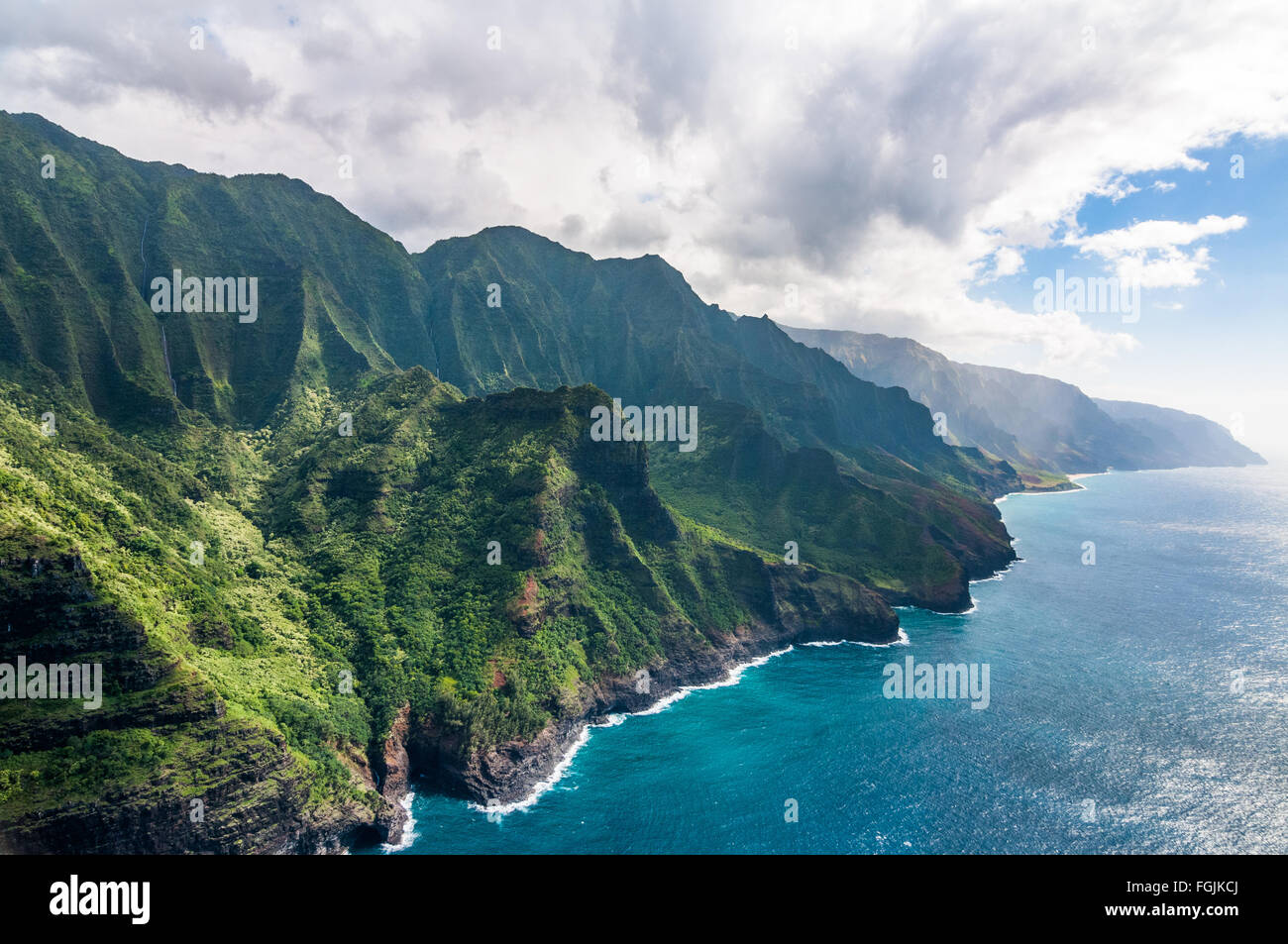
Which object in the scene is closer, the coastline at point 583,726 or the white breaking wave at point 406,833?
the white breaking wave at point 406,833

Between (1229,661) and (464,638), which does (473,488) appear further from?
(1229,661)

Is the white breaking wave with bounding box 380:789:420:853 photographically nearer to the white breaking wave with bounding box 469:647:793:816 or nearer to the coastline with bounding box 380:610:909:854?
the coastline with bounding box 380:610:909:854

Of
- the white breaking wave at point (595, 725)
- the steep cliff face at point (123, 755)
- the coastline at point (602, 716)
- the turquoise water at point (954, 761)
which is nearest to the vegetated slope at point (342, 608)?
the steep cliff face at point (123, 755)

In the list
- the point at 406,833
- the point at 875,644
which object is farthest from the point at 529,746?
the point at 875,644

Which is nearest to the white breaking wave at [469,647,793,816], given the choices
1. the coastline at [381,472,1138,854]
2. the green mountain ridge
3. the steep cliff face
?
the coastline at [381,472,1138,854]

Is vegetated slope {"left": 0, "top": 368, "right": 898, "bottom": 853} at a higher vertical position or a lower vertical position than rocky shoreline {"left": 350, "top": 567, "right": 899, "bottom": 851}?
higher

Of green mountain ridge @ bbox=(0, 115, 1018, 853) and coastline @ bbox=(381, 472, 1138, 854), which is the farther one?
coastline @ bbox=(381, 472, 1138, 854)

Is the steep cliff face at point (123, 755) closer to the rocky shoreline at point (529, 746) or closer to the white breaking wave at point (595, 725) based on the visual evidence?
the rocky shoreline at point (529, 746)
